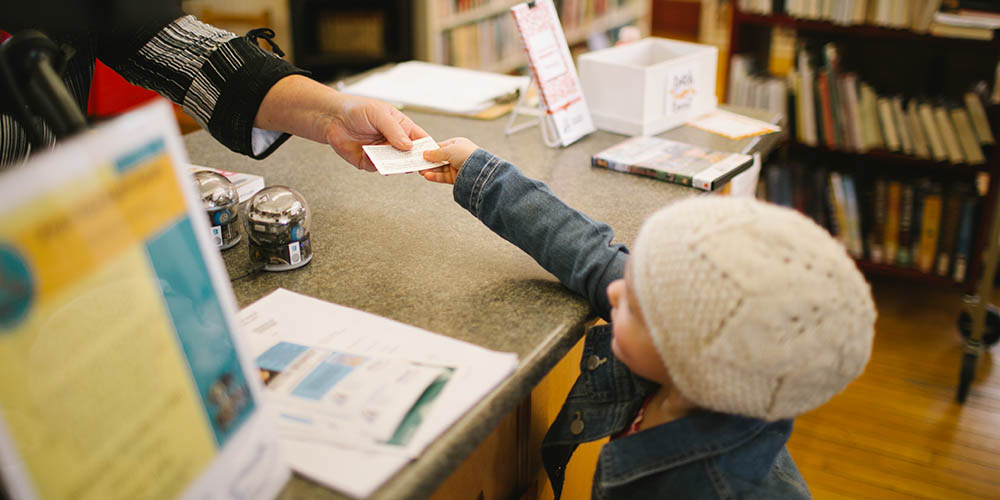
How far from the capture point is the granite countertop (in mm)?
843

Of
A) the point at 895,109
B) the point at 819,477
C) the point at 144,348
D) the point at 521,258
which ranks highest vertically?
the point at 144,348

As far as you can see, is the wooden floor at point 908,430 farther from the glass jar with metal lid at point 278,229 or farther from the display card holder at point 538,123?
the glass jar with metal lid at point 278,229

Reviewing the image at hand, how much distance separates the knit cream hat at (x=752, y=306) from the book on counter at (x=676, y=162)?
0.66m

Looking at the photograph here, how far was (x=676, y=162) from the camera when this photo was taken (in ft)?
4.91

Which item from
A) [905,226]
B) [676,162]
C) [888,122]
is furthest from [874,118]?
[676,162]

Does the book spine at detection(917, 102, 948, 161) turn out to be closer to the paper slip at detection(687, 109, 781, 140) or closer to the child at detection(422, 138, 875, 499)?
the paper slip at detection(687, 109, 781, 140)

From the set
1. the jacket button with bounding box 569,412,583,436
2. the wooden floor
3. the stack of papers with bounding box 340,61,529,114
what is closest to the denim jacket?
the jacket button with bounding box 569,412,583,436

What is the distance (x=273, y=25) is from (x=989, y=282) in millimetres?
3153

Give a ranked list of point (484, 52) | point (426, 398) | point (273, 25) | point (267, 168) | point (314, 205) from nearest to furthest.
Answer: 1. point (426, 398)
2. point (314, 205)
3. point (267, 168)
4. point (273, 25)
5. point (484, 52)

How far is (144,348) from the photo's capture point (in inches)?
21.9

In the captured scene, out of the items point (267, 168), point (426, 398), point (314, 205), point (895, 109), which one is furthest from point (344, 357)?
point (895, 109)

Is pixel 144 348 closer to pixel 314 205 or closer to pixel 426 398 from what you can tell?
pixel 426 398

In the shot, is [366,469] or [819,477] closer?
[366,469]

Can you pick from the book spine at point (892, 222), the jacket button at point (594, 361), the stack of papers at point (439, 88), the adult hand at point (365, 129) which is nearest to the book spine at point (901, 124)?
the book spine at point (892, 222)
